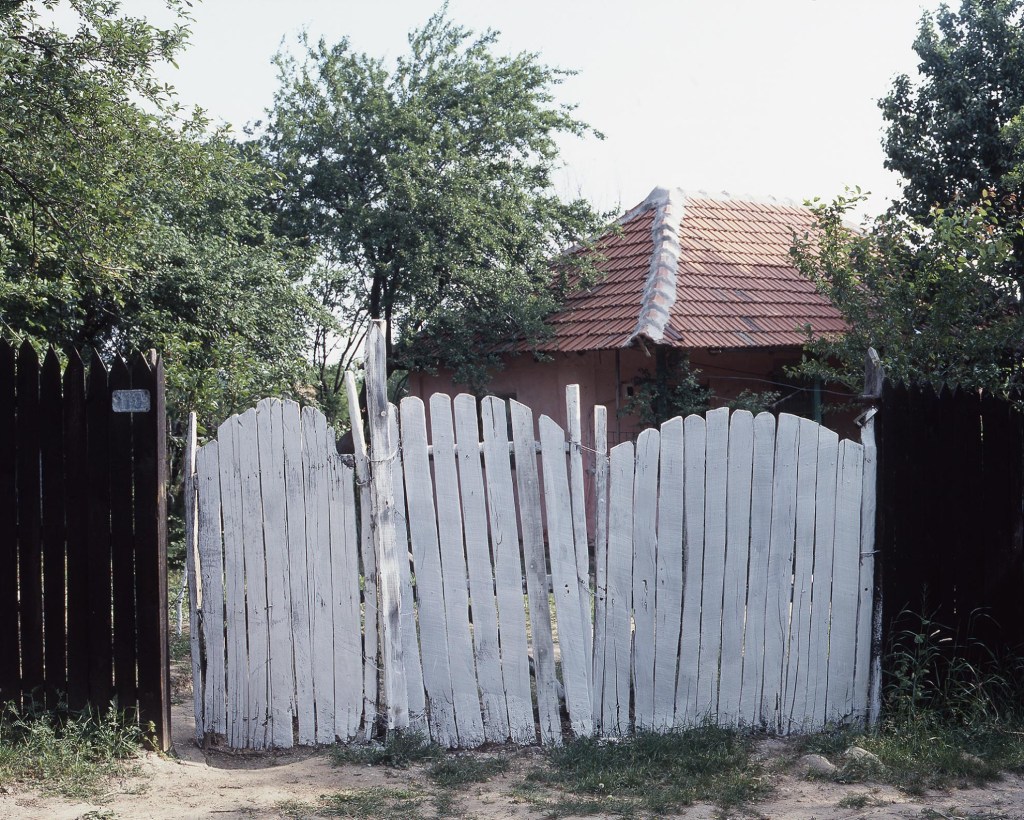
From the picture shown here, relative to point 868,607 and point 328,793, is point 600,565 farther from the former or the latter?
point 328,793

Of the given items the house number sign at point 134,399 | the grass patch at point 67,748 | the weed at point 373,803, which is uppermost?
the house number sign at point 134,399

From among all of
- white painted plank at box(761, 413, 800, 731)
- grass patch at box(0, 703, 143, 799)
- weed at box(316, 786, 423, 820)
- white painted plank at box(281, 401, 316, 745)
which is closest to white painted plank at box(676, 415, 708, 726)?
white painted plank at box(761, 413, 800, 731)

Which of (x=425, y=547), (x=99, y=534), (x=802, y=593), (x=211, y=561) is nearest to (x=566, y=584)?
(x=425, y=547)

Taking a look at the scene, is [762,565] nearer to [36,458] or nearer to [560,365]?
[36,458]

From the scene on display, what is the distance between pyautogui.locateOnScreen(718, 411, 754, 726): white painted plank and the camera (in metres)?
5.03

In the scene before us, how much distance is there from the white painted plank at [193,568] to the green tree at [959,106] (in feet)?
31.7

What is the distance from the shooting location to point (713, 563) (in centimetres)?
504

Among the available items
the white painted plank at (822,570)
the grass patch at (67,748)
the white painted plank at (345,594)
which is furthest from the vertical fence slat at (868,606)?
the grass patch at (67,748)

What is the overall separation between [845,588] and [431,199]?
1089 centimetres

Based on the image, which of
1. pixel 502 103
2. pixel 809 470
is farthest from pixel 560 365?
pixel 809 470

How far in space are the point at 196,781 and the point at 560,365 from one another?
10.0 metres

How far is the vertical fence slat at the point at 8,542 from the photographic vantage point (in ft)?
15.5

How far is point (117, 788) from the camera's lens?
4.32 metres

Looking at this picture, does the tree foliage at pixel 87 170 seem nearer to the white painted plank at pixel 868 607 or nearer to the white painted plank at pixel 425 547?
the white painted plank at pixel 425 547
